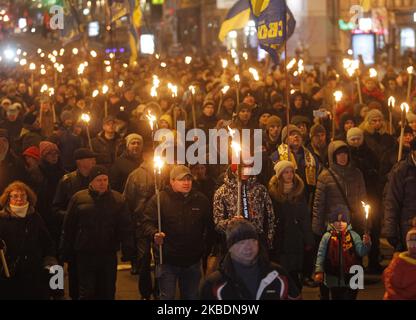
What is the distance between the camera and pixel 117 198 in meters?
9.21

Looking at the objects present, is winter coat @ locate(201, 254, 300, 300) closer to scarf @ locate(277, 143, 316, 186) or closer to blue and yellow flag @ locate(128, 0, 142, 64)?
scarf @ locate(277, 143, 316, 186)

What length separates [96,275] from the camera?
9125 mm

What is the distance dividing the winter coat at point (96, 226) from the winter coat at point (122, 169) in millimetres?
2683

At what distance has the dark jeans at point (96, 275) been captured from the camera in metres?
9.08

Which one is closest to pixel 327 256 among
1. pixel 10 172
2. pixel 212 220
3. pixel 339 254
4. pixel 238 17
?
pixel 339 254

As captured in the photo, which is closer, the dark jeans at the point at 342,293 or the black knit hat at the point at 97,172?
the dark jeans at the point at 342,293

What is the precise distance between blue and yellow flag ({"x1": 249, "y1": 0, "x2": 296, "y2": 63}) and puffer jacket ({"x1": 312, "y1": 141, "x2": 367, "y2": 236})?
3138 millimetres

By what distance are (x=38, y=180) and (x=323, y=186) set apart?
9.70 ft

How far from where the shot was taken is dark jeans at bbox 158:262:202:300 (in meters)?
8.92

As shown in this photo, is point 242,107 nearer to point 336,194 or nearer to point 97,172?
point 336,194

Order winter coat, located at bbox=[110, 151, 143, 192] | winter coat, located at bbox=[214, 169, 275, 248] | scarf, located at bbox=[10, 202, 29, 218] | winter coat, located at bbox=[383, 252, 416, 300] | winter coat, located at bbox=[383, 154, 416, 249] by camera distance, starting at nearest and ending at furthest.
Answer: winter coat, located at bbox=[383, 252, 416, 300] → scarf, located at bbox=[10, 202, 29, 218] → winter coat, located at bbox=[214, 169, 275, 248] → winter coat, located at bbox=[383, 154, 416, 249] → winter coat, located at bbox=[110, 151, 143, 192]

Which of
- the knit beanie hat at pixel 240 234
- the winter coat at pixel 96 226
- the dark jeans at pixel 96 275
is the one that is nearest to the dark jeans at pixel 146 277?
the winter coat at pixel 96 226

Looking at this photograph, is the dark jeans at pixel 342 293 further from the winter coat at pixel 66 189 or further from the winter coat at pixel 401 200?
the winter coat at pixel 66 189

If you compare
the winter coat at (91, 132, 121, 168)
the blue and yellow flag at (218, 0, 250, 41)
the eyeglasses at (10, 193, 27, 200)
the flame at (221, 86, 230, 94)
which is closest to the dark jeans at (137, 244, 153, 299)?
the eyeglasses at (10, 193, 27, 200)
